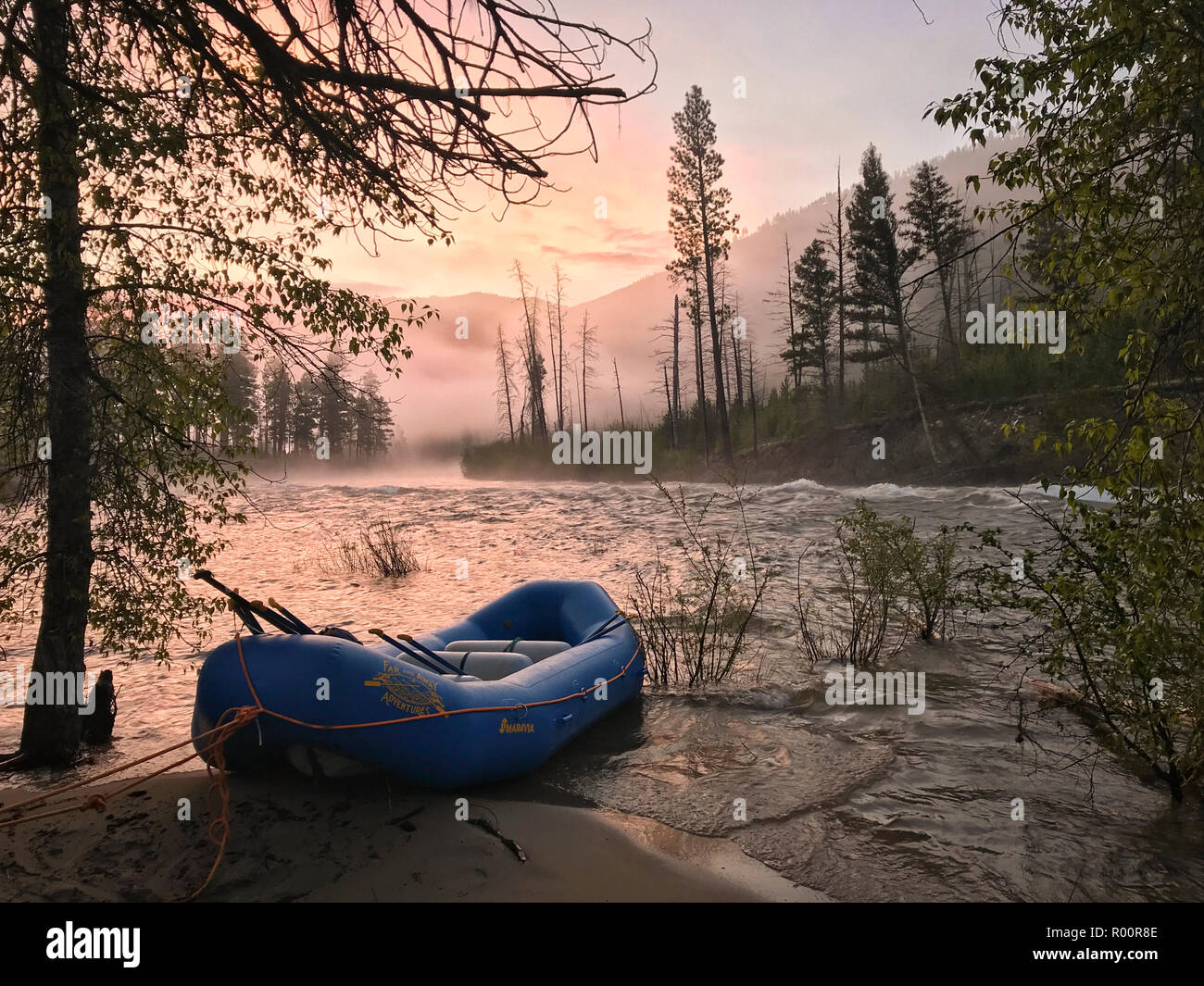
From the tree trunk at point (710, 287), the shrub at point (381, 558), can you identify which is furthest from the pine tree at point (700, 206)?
the shrub at point (381, 558)

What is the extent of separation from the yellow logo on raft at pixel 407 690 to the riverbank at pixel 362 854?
2.00 ft

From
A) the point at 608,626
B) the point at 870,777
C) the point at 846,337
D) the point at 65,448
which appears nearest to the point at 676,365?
the point at 846,337

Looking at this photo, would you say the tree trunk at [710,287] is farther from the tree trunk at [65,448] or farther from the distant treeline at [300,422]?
the tree trunk at [65,448]

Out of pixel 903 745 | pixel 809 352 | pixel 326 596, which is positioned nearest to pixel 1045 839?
pixel 903 745

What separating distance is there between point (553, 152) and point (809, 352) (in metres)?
37.6

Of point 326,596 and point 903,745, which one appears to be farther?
point 326,596

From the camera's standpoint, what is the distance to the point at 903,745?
5645 mm

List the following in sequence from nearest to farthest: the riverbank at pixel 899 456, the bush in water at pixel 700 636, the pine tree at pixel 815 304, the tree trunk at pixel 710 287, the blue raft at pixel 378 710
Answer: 1. the blue raft at pixel 378 710
2. the bush in water at pixel 700 636
3. the riverbank at pixel 899 456
4. the tree trunk at pixel 710 287
5. the pine tree at pixel 815 304

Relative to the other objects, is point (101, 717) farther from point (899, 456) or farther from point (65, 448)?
point (899, 456)

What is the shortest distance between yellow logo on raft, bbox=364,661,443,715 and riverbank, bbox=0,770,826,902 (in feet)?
2.00

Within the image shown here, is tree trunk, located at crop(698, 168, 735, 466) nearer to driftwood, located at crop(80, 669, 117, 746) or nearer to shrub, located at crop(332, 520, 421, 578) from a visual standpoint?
shrub, located at crop(332, 520, 421, 578)

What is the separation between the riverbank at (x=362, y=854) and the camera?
3.78 metres
